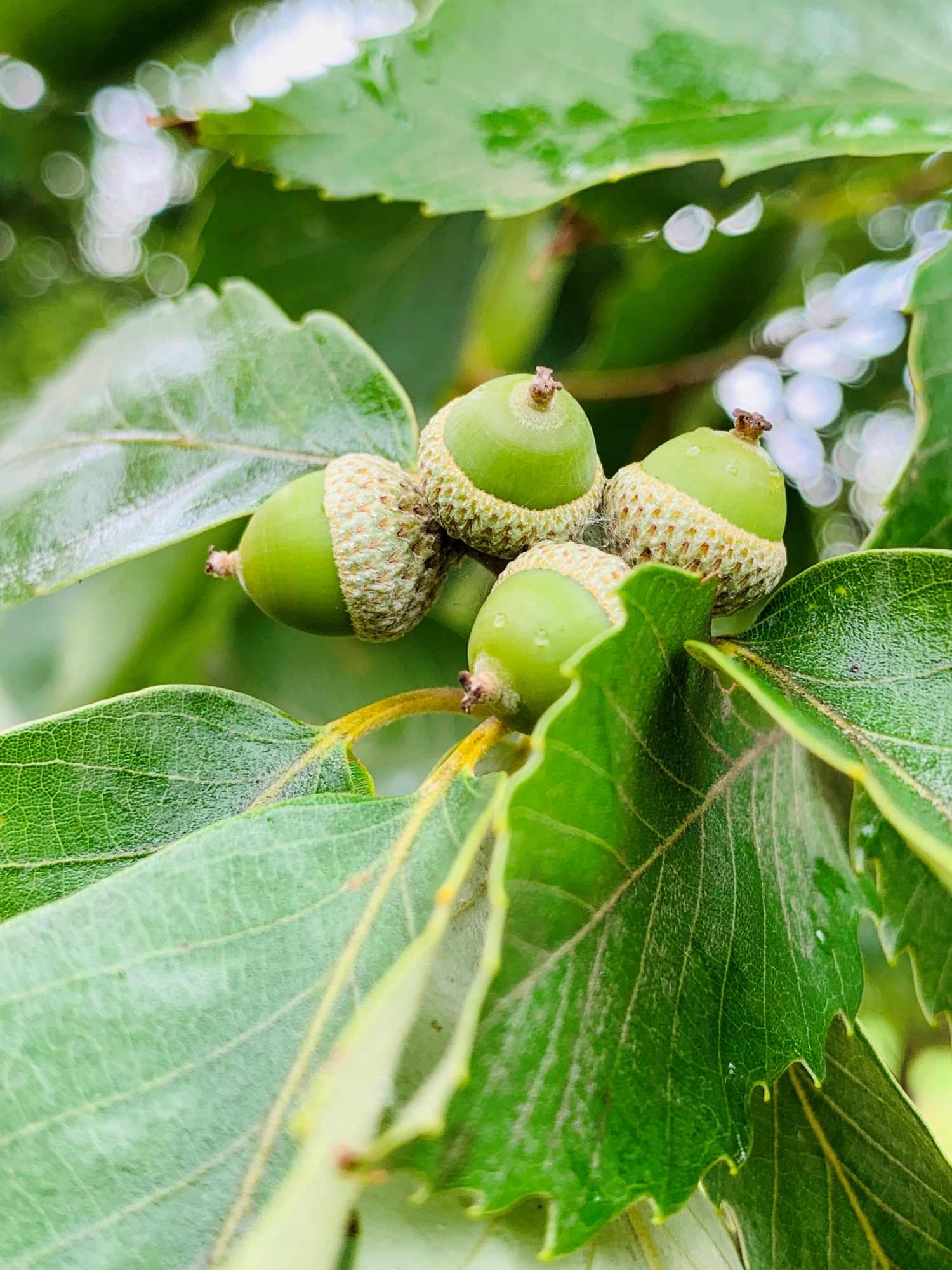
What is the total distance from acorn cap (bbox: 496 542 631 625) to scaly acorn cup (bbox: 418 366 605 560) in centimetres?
5

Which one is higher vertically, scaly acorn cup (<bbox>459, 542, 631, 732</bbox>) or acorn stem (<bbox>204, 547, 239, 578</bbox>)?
scaly acorn cup (<bbox>459, 542, 631, 732</bbox>)

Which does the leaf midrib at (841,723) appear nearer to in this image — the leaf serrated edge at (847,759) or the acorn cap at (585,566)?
the leaf serrated edge at (847,759)

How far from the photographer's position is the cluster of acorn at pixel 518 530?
2.42 ft

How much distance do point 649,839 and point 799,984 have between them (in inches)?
7.4

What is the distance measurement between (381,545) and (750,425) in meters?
0.32

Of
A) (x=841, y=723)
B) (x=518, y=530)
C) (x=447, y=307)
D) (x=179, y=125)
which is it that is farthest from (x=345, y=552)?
(x=447, y=307)

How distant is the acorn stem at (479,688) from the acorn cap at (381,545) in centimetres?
19

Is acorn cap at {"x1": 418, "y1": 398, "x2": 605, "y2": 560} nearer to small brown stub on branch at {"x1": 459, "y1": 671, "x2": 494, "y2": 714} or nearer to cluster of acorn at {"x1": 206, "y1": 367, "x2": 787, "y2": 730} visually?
cluster of acorn at {"x1": 206, "y1": 367, "x2": 787, "y2": 730}

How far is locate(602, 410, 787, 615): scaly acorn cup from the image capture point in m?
0.81

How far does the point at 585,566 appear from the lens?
2.49 feet

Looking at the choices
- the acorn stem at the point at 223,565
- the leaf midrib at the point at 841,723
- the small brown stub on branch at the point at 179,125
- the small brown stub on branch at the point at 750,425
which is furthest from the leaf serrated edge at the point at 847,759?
the small brown stub on branch at the point at 179,125

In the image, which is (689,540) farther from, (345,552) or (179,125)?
(179,125)

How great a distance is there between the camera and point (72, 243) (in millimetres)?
4113

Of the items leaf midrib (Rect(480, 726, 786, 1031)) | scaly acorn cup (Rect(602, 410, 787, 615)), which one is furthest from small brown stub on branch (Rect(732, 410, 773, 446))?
leaf midrib (Rect(480, 726, 786, 1031))
